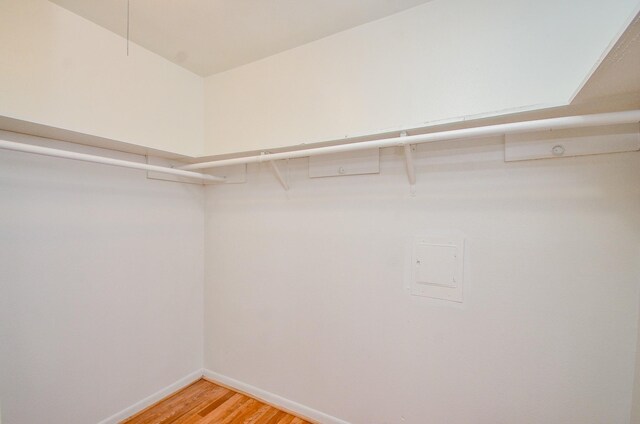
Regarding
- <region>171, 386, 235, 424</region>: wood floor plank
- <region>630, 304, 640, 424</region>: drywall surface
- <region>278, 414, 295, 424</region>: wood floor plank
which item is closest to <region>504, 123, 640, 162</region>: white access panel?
<region>630, 304, 640, 424</region>: drywall surface

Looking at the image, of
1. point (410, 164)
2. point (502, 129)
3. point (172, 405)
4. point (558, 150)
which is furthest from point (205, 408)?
point (558, 150)

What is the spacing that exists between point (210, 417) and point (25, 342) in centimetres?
119

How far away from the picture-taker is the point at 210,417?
2000 millimetres

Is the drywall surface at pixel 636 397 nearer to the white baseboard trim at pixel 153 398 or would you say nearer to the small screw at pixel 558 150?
the small screw at pixel 558 150

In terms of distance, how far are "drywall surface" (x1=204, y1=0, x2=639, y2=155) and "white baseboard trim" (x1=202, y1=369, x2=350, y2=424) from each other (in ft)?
6.03

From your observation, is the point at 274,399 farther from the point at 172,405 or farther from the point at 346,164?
the point at 346,164

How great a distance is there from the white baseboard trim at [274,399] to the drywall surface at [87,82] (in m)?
1.90

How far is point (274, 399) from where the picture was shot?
2148 mm

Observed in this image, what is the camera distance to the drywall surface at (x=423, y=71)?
1.29 meters

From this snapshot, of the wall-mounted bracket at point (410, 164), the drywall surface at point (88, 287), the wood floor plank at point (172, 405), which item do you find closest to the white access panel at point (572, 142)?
the wall-mounted bracket at point (410, 164)

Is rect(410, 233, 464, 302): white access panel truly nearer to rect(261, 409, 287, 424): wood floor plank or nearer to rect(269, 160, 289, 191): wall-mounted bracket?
rect(269, 160, 289, 191): wall-mounted bracket

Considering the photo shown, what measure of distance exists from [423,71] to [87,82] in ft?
6.51

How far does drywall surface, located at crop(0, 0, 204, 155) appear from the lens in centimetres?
147

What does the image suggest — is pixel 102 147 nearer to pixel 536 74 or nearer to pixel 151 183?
pixel 151 183
